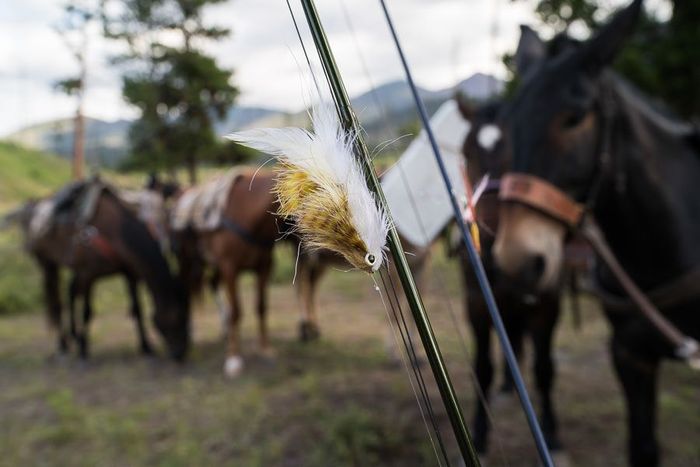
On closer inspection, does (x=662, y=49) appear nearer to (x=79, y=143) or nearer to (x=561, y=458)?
(x=561, y=458)

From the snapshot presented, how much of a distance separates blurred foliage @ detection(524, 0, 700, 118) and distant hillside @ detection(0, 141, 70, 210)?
19150 mm

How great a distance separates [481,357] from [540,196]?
117cm

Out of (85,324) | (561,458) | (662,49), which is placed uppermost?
(662,49)

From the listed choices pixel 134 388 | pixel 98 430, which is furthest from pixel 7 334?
pixel 98 430

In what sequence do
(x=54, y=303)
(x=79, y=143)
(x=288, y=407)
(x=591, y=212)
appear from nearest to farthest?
(x=591, y=212) < (x=288, y=407) < (x=54, y=303) < (x=79, y=143)

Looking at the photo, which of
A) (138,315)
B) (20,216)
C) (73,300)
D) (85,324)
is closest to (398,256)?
(138,315)

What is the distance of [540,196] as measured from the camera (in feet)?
4.85

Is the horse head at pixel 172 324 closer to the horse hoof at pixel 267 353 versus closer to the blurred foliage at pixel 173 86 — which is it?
the horse hoof at pixel 267 353

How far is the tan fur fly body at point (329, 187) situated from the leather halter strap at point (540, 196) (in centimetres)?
110

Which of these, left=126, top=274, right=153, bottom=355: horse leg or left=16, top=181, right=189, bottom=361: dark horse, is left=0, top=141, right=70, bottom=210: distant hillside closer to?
left=16, top=181, right=189, bottom=361: dark horse

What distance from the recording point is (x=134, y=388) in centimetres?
394

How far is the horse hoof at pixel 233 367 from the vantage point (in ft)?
13.1

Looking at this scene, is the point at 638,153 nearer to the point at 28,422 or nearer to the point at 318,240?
the point at 318,240

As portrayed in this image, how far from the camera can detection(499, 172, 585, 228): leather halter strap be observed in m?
1.48
